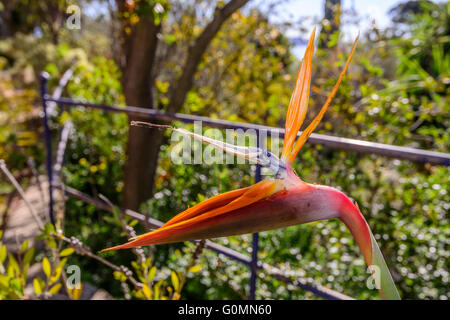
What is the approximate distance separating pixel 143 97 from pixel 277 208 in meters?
2.27

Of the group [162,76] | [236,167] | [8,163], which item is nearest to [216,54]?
[162,76]

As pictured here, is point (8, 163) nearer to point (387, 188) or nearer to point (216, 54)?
point (216, 54)

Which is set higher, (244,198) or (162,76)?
(162,76)

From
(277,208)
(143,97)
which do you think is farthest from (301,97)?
(143,97)

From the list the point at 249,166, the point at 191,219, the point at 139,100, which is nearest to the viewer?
the point at 191,219

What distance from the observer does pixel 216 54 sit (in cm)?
443

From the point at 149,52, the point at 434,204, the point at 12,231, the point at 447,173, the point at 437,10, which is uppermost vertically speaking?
the point at 437,10

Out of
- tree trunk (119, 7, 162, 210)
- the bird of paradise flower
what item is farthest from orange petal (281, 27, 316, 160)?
tree trunk (119, 7, 162, 210)

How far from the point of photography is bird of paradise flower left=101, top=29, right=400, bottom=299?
0.42m

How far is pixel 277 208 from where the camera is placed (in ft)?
1.46

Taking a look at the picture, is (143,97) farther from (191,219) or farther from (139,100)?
(191,219)

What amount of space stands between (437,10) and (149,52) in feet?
27.7

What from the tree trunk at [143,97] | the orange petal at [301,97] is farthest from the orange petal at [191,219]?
the tree trunk at [143,97]
